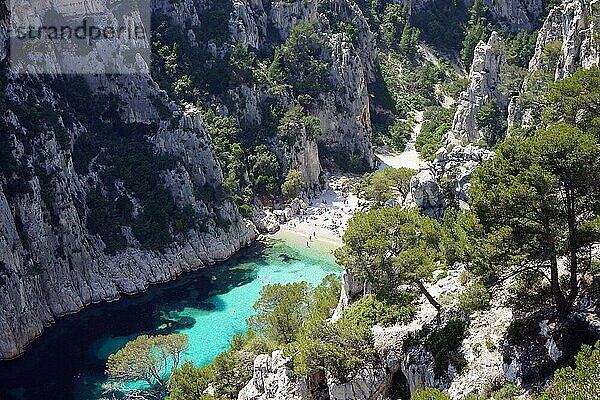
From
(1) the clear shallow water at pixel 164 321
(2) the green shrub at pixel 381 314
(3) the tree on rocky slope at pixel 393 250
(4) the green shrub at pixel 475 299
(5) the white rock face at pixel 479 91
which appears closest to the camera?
(4) the green shrub at pixel 475 299

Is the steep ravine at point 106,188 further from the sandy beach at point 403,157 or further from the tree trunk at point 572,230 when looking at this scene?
the tree trunk at point 572,230

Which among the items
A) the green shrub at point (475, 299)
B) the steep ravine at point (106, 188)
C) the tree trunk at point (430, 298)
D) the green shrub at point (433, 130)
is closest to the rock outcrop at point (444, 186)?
the tree trunk at point (430, 298)

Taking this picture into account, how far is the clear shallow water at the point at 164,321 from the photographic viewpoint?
40781mm

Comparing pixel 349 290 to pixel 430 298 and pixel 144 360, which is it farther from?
pixel 144 360

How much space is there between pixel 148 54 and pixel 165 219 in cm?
2263

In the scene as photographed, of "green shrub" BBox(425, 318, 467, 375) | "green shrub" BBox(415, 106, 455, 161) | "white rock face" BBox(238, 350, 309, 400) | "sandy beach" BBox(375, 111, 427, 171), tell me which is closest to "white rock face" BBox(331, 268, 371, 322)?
"white rock face" BBox(238, 350, 309, 400)

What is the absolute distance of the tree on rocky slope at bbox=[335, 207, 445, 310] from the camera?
953 inches

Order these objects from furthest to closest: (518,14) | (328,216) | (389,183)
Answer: (518,14) → (328,216) → (389,183)

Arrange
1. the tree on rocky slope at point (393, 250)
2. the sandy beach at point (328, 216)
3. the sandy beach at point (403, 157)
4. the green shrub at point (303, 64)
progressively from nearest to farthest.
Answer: the tree on rocky slope at point (393, 250)
the sandy beach at point (328, 216)
the green shrub at point (303, 64)
the sandy beach at point (403, 157)

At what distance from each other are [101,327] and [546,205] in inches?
1550

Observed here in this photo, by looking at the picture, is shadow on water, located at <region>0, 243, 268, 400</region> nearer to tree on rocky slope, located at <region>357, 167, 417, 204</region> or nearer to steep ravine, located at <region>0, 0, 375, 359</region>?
steep ravine, located at <region>0, 0, 375, 359</region>

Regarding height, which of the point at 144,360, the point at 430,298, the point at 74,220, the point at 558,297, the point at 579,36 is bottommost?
the point at 144,360

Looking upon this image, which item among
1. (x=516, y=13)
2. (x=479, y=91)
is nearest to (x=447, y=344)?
(x=479, y=91)

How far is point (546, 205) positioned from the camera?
19297 mm
